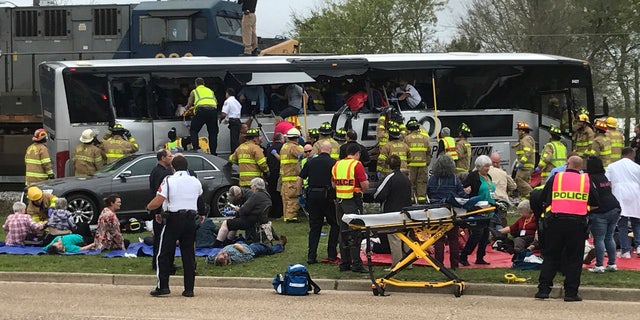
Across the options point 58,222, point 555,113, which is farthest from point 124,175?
point 555,113

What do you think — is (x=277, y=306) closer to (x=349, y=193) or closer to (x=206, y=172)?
(x=349, y=193)

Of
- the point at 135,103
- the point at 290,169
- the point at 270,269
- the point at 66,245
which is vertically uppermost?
the point at 135,103

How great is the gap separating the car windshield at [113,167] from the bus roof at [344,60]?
2868mm

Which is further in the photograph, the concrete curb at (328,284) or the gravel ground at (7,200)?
the gravel ground at (7,200)

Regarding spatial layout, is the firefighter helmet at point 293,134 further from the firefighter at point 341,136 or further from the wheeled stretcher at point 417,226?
the wheeled stretcher at point 417,226

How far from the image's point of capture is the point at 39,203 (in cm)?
1895

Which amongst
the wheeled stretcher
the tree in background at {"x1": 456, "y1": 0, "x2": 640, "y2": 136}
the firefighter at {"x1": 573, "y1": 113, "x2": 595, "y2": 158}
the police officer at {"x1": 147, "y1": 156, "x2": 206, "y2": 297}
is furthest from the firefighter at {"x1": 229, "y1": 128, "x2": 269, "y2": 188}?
the tree in background at {"x1": 456, "y1": 0, "x2": 640, "y2": 136}

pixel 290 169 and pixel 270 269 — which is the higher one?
pixel 290 169

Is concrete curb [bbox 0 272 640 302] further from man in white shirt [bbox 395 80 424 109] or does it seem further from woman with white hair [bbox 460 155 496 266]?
man in white shirt [bbox 395 80 424 109]

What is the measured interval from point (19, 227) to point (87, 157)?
440cm

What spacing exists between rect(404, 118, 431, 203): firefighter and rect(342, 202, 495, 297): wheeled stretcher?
8007mm

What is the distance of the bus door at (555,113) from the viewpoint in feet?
81.5

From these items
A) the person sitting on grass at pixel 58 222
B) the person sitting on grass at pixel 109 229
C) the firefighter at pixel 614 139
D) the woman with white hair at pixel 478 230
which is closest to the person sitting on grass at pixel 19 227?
the person sitting on grass at pixel 58 222

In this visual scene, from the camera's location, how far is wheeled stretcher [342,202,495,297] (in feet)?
45.1
